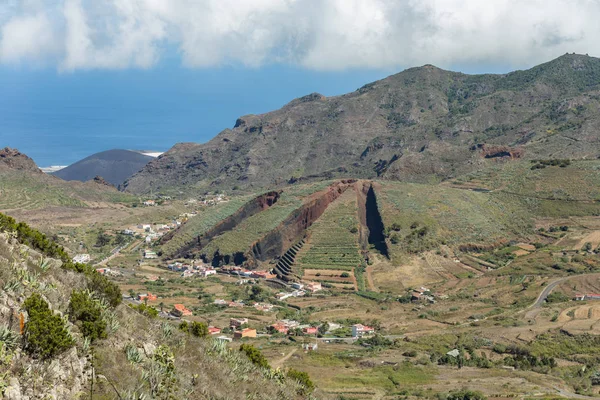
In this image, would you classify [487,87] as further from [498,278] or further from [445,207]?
[498,278]

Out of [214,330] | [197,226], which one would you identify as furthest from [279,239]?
[214,330]

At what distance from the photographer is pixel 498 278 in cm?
5328

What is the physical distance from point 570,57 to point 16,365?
181m

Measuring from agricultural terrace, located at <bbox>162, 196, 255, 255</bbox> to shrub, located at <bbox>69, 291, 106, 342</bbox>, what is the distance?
61.4 metres

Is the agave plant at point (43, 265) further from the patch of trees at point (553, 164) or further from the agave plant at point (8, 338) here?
the patch of trees at point (553, 164)

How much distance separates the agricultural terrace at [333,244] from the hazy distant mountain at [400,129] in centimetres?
3729

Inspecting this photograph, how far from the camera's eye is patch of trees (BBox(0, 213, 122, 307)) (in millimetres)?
12953

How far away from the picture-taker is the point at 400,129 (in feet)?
474

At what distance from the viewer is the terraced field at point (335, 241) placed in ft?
194

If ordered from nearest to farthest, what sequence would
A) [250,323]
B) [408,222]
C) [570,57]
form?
[250,323] < [408,222] < [570,57]

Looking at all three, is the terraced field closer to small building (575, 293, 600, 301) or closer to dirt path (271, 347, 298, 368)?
small building (575, 293, 600, 301)

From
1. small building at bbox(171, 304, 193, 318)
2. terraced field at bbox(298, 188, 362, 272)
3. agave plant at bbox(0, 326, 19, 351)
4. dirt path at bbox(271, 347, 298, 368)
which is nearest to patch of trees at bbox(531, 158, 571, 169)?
terraced field at bbox(298, 188, 362, 272)

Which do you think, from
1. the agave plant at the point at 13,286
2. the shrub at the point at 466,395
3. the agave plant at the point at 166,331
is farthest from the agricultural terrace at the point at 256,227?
the agave plant at the point at 13,286

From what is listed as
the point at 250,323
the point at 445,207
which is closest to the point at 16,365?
the point at 250,323
